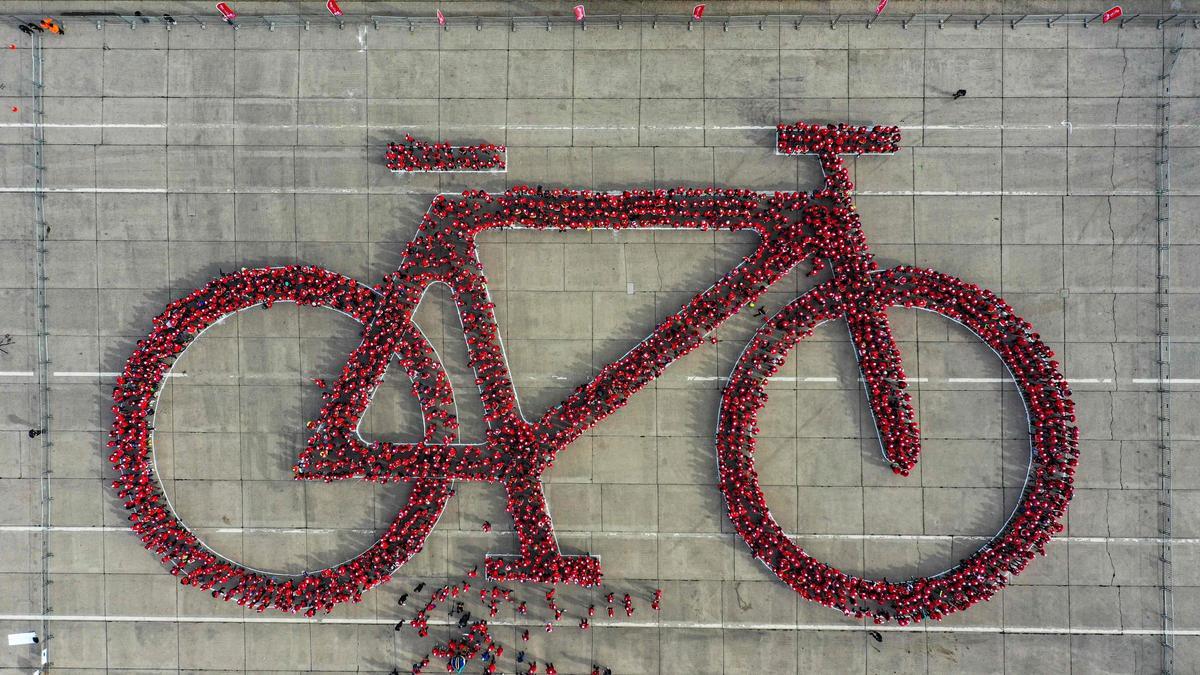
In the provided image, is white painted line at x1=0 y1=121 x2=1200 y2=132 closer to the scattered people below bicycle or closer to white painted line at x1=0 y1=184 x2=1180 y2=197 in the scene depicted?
white painted line at x1=0 y1=184 x2=1180 y2=197

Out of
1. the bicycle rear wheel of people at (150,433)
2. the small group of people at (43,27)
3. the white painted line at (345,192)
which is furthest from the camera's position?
the small group of people at (43,27)

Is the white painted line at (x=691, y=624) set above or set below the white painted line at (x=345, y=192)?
below

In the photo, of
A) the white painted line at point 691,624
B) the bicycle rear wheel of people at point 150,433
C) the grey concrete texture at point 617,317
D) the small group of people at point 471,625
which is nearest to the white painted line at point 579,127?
the grey concrete texture at point 617,317

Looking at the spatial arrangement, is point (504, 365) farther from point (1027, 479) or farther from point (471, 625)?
point (1027, 479)

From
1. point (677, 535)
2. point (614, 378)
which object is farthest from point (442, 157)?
point (677, 535)

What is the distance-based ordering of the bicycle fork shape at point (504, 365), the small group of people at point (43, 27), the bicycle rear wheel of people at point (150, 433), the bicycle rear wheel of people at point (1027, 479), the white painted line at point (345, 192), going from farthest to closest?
the small group of people at point (43, 27), the white painted line at point (345, 192), the bicycle rear wheel of people at point (150, 433), the bicycle fork shape at point (504, 365), the bicycle rear wheel of people at point (1027, 479)

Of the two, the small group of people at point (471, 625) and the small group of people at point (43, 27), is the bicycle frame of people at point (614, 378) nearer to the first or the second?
the small group of people at point (471, 625)

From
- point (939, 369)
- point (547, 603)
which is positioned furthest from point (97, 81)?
point (939, 369)
